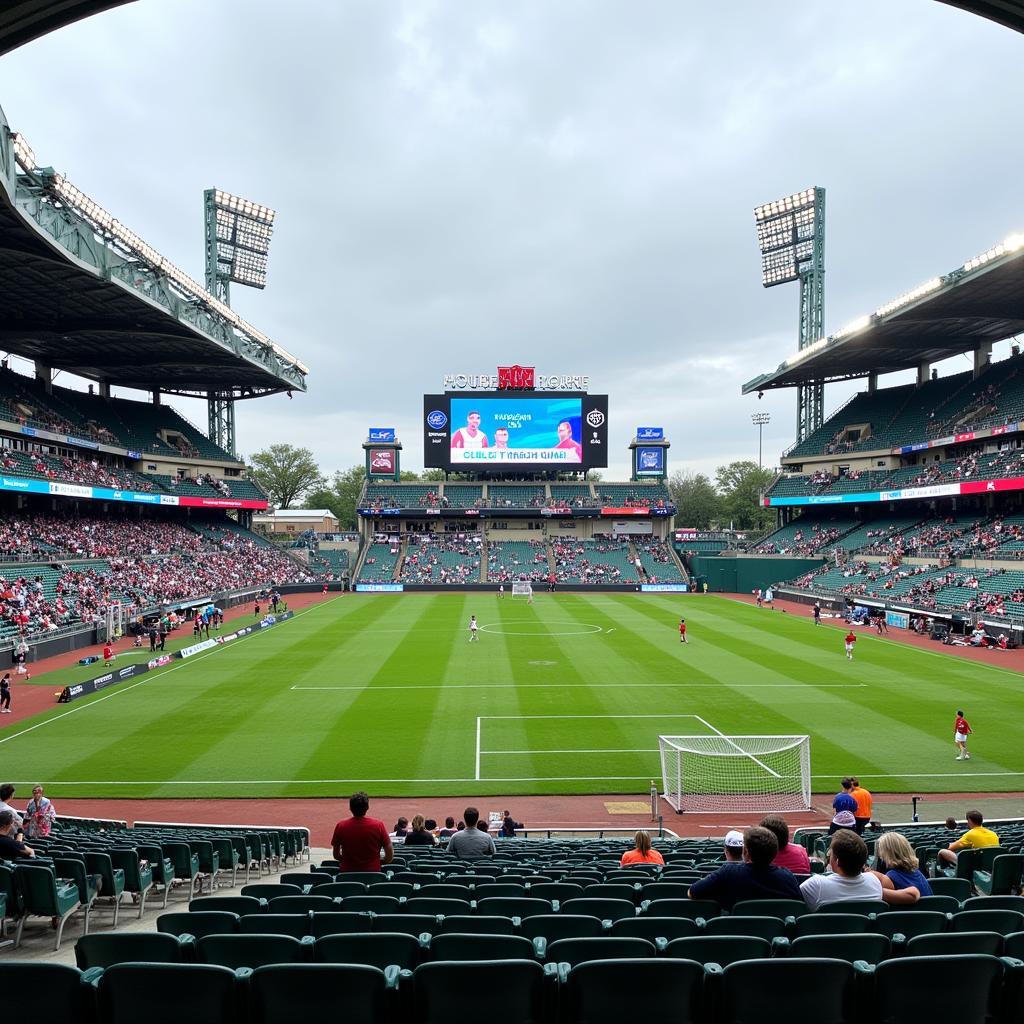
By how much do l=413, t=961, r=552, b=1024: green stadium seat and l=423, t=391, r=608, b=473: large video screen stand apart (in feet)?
260

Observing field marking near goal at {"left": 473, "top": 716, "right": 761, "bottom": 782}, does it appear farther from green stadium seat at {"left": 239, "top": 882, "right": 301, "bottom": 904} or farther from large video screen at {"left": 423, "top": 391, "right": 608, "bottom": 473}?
large video screen at {"left": 423, "top": 391, "right": 608, "bottom": 473}

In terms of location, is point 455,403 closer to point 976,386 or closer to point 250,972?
point 976,386

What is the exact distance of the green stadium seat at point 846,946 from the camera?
444cm

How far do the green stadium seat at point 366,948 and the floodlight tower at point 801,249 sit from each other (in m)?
81.9

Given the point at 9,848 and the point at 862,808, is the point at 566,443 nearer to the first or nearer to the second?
the point at 862,808

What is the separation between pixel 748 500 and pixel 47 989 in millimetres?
136927

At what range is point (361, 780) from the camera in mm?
20328

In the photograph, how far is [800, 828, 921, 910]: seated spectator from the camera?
5828mm

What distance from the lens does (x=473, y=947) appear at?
4.49 m

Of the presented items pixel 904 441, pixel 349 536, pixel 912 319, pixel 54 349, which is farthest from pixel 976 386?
pixel 54 349

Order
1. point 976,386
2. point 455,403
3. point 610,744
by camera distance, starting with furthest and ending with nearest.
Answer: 1. point 455,403
2. point 976,386
3. point 610,744

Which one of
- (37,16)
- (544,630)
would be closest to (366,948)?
(37,16)

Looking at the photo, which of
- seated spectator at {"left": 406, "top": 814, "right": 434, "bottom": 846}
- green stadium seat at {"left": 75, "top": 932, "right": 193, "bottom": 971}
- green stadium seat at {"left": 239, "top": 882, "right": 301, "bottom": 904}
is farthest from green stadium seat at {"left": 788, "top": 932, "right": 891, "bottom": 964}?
seated spectator at {"left": 406, "top": 814, "right": 434, "bottom": 846}

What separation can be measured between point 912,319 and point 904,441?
18220mm
